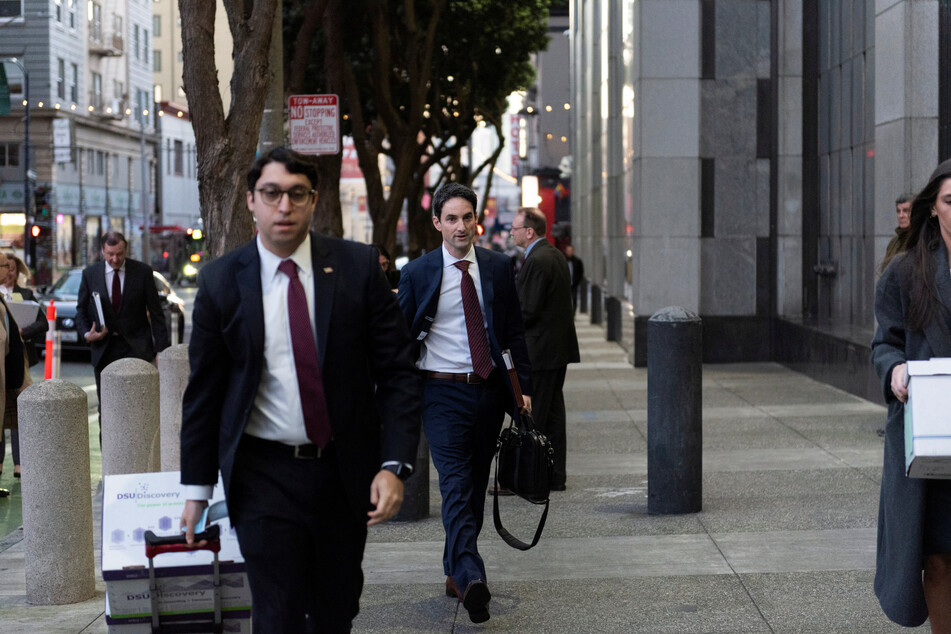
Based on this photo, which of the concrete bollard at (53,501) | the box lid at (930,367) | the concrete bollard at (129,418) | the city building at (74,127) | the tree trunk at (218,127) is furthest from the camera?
the city building at (74,127)

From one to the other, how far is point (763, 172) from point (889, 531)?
1350 cm

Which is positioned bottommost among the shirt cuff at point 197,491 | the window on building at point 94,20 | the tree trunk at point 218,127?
the shirt cuff at point 197,491

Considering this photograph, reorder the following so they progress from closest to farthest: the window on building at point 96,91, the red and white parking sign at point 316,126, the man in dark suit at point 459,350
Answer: the man in dark suit at point 459,350 < the red and white parking sign at point 316,126 < the window on building at point 96,91

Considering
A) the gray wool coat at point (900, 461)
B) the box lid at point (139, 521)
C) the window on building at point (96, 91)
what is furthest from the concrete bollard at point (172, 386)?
the window on building at point (96, 91)

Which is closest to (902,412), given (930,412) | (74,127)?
(930,412)

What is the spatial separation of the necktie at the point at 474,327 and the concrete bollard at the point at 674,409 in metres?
1.94

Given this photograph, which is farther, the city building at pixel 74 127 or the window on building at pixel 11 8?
the city building at pixel 74 127

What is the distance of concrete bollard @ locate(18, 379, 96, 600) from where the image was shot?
6.29 metres

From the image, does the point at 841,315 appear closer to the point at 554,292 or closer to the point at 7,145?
the point at 554,292

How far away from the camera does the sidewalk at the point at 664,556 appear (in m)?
5.80

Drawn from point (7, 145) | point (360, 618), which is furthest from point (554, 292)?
point (7, 145)

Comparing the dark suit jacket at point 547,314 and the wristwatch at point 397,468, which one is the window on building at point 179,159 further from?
the wristwatch at point 397,468

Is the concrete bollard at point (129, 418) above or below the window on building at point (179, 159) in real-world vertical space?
below

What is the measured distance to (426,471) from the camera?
26.3ft
